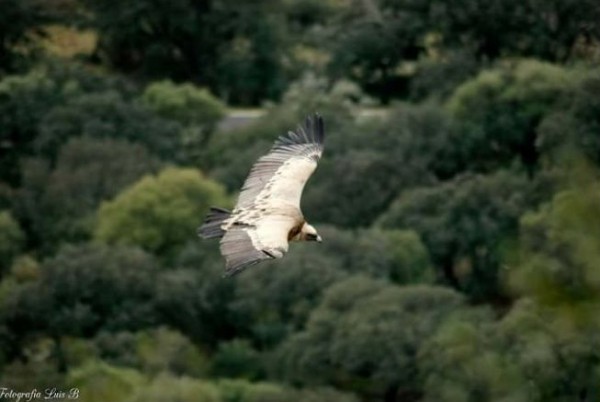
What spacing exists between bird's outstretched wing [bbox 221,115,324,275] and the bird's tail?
0.09 m

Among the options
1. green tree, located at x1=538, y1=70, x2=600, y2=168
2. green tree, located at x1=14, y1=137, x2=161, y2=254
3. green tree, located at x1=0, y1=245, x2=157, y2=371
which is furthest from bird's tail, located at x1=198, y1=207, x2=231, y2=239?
green tree, located at x1=538, y1=70, x2=600, y2=168

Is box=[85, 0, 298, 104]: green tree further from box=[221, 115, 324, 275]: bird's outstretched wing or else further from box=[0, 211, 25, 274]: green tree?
box=[221, 115, 324, 275]: bird's outstretched wing

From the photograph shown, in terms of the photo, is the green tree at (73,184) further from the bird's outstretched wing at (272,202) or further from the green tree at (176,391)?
the bird's outstretched wing at (272,202)

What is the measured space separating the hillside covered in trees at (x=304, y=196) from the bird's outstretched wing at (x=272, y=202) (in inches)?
136

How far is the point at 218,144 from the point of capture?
5684 centimetres

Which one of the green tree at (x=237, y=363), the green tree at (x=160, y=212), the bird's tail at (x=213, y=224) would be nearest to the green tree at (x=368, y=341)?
the green tree at (x=237, y=363)

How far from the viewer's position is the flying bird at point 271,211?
17953 millimetres

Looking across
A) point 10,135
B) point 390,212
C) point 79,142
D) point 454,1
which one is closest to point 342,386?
point 390,212

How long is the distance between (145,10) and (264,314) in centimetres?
2886

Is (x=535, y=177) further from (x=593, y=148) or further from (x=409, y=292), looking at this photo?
(x=409, y=292)

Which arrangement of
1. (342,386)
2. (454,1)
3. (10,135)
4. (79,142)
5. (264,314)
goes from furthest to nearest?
1. (454,1)
2. (10,135)
3. (79,142)
4. (264,314)
5. (342,386)

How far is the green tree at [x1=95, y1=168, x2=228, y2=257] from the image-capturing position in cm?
4703

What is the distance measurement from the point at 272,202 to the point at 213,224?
105cm

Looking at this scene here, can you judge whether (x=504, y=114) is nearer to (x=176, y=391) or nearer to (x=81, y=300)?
(x=81, y=300)
